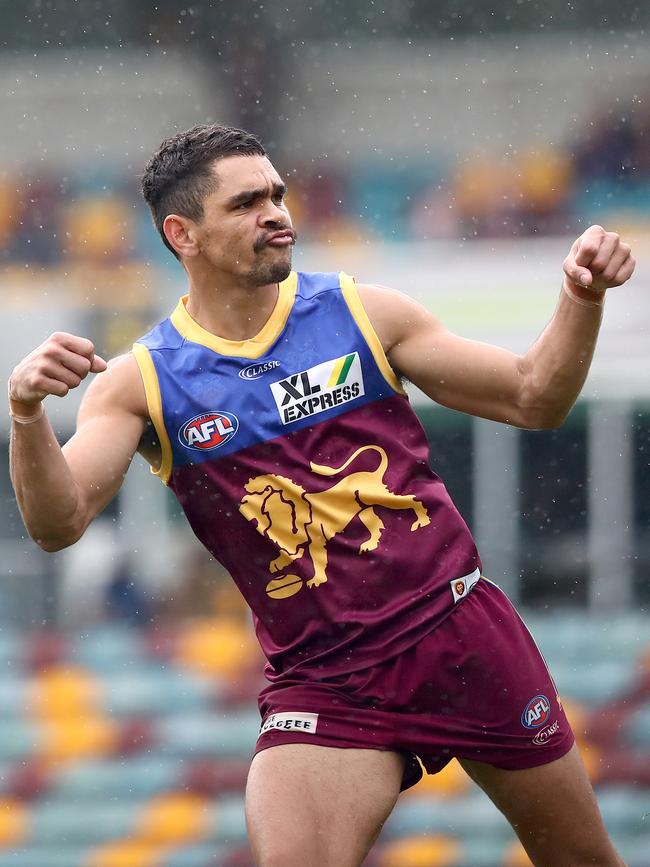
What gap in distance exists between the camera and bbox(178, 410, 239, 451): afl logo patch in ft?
11.5

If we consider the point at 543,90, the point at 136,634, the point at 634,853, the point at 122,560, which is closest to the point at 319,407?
the point at 634,853

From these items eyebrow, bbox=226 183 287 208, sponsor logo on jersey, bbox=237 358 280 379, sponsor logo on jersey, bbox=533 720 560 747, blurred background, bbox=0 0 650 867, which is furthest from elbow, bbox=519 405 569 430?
blurred background, bbox=0 0 650 867

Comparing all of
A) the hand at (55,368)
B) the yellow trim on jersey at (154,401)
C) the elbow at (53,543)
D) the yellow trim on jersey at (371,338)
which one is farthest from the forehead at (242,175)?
the elbow at (53,543)

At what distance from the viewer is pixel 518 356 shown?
3.41 meters

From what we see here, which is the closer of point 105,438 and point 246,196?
point 105,438

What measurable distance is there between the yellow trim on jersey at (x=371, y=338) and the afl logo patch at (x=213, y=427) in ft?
1.27

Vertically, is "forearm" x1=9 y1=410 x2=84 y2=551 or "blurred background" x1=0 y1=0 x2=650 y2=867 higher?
"forearm" x1=9 y1=410 x2=84 y2=551

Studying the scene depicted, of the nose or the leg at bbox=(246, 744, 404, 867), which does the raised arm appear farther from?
the leg at bbox=(246, 744, 404, 867)

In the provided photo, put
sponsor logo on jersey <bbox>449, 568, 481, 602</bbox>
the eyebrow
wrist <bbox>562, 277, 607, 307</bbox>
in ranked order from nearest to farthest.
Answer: wrist <bbox>562, 277, 607, 307</bbox>, sponsor logo on jersey <bbox>449, 568, 481, 602</bbox>, the eyebrow

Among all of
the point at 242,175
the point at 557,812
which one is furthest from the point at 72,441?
the point at 557,812

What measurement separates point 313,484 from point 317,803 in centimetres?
76

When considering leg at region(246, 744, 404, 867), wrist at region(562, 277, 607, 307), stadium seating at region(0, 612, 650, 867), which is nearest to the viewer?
leg at region(246, 744, 404, 867)

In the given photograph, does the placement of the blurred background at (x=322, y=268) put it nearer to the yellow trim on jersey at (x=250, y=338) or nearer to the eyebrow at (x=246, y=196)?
the yellow trim on jersey at (x=250, y=338)

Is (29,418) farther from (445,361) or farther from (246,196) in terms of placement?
(445,361)
